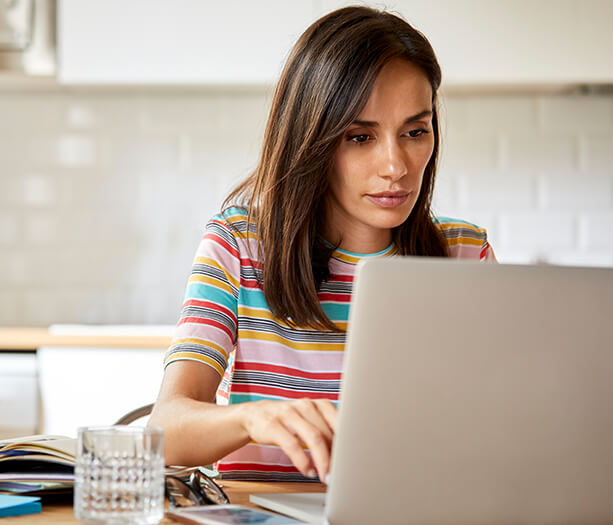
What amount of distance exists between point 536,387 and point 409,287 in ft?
0.47

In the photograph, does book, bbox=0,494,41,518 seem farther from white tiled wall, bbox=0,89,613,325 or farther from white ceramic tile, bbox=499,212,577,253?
white ceramic tile, bbox=499,212,577,253

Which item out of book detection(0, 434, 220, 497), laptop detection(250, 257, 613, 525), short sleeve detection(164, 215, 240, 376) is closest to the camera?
laptop detection(250, 257, 613, 525)

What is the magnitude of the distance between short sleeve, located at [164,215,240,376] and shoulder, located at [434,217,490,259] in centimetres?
45

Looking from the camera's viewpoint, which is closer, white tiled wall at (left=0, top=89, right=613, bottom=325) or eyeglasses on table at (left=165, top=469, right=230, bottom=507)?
eyeglasses on table at (left=165, top=469, right=230, bottom=507)

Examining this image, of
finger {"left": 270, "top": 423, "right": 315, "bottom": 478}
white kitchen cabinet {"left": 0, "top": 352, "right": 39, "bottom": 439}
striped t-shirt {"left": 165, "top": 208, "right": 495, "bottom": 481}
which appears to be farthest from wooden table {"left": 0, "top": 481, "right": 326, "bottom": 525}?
white kitchen cabinet {"left": 0, "top": 352, "right": 39, "bottom": 439}

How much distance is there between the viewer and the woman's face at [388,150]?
1.36 metres

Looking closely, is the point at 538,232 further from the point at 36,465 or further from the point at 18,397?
the point at 36,465

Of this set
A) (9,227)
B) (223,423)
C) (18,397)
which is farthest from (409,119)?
(9,227)

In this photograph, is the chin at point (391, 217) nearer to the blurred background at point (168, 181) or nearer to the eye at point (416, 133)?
the eye at point (416, 133)

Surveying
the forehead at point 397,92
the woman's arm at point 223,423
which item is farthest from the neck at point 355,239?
the woman's arm at point 223,423

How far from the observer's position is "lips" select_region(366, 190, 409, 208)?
1.39 metres

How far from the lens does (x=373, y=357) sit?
0.69 meters

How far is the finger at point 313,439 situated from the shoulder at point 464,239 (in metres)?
0.83

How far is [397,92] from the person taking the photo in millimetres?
1365
